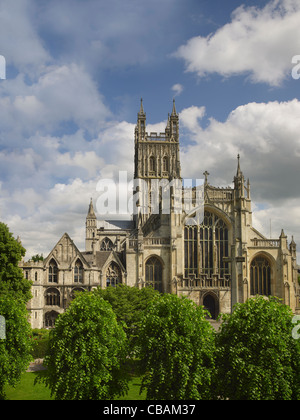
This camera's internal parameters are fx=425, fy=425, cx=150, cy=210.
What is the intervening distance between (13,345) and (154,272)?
1624 inches

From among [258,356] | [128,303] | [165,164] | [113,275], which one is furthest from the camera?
[165,164]

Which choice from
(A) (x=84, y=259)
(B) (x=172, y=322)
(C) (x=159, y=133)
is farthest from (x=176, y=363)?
(C) (x=159, y=133)

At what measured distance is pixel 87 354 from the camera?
21.7 meters

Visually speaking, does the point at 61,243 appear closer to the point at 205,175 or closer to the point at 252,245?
the point at 205,175

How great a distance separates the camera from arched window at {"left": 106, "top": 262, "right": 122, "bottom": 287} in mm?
64500

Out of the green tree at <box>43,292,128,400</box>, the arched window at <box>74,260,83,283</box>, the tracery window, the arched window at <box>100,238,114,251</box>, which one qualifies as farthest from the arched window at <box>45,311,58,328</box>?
the green tree at <box>43,292,128,400</box>

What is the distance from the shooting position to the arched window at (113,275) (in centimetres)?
6450

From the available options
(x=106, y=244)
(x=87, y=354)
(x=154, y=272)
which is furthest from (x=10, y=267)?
(x=106, y=244)

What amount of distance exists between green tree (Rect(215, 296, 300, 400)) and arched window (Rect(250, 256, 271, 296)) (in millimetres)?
44929

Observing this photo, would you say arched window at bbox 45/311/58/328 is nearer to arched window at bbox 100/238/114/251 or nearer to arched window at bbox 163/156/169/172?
arched window at bbox 100/238/114/251

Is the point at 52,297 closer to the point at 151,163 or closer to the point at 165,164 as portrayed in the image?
the point at 151,163

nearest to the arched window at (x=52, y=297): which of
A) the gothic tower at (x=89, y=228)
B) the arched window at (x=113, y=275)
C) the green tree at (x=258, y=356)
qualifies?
the arched window at (x=113, y=275)

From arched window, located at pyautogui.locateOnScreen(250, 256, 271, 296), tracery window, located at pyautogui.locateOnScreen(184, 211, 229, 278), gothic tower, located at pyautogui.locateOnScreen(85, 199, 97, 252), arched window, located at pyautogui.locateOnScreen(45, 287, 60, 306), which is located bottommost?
arched window, located at pyautogui.locateOnScreen(45, 287, 60, 306)
